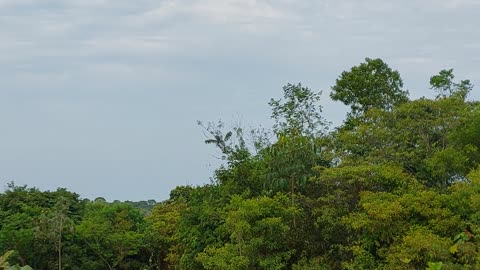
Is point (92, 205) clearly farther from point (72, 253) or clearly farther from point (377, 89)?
point (377, 89)

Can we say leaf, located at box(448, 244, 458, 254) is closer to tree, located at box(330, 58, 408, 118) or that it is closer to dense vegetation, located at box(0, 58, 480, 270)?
dense vegetation, located at box(0, 58, 480, 270)

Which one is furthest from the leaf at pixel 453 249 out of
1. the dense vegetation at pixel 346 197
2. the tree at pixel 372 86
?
the tree at pixel 372 86

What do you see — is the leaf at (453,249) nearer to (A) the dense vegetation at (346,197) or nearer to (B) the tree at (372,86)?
(A) the dense vegetation at (346,197)

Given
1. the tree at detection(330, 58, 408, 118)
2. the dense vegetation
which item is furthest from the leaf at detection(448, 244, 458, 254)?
the tree at detection(330, 58, 408, 118)

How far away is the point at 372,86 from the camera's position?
25.4 metres

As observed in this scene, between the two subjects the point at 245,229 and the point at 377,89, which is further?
the point at 377,89

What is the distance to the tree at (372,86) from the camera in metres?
25.2

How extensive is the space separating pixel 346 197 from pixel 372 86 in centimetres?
880

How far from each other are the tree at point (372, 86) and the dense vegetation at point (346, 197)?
4 centimetres

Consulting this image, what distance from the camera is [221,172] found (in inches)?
808

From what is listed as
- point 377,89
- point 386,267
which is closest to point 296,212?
point 386,267

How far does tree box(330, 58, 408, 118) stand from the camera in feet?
82.7

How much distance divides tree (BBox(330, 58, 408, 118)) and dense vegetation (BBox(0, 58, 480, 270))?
4 centimetres

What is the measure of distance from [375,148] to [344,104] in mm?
6631
